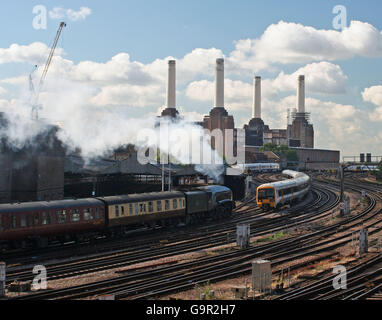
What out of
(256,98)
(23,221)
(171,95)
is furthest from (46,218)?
(256,98)

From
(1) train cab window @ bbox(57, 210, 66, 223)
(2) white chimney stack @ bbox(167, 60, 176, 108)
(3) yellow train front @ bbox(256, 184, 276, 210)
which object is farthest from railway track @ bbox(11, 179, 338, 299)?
(2) white chimney stack @ bbox(167, 60, 176, 108)

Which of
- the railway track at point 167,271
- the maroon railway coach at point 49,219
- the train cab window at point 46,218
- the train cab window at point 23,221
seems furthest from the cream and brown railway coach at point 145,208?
the railway track at point 167,271

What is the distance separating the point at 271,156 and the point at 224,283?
410ft

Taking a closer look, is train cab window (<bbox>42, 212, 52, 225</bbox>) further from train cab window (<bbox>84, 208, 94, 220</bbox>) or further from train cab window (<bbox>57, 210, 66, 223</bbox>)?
train cab window (<bbox>84, 208, 94, 220</bbox>)

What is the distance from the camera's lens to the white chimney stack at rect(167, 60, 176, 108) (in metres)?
118

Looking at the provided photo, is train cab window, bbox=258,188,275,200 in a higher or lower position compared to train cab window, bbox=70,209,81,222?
lower

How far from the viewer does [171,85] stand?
120000 mm

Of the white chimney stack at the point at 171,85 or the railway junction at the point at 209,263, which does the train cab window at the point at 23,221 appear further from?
the white chimney stack at the point at 171,85

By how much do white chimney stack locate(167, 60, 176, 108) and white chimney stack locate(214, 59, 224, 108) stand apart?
36.3ft

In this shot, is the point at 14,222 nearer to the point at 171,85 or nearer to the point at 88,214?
the point at 88,214
